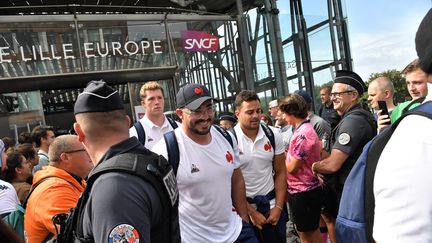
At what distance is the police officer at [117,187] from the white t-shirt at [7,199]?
5.98 feet

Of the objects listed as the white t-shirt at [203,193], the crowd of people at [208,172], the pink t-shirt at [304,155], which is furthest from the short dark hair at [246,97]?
the white t-shirt at [203,193]

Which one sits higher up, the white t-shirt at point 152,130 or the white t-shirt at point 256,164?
the white t-shirt at point 152,130

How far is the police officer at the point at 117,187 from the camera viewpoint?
148 centimetres

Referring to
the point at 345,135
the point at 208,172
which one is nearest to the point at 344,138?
the point at 345,135

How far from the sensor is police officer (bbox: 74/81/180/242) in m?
1.48

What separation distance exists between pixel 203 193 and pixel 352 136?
1.58 meters

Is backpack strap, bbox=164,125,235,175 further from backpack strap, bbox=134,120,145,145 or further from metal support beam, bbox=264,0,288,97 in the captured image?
metal support beam, bbox=264,0,288,97

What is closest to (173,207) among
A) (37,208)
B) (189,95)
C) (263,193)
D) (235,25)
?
(37,208)

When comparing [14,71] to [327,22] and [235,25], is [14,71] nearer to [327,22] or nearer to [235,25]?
[235,25]

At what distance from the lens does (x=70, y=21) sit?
9422 millimetres

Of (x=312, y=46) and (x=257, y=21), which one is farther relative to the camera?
(x=312, y=46)

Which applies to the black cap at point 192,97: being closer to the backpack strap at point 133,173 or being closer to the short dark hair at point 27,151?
the backpack strap at point 133,173

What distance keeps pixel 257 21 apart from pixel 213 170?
923cm

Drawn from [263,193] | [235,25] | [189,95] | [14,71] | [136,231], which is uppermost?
[235,25]
